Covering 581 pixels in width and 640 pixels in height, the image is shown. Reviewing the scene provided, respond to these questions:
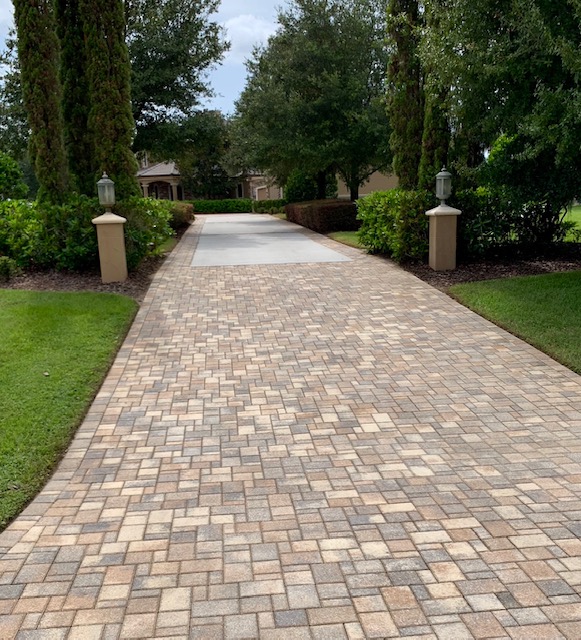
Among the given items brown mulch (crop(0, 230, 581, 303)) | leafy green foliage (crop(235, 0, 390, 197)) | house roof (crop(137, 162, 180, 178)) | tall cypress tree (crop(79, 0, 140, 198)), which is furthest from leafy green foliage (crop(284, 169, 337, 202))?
house roof (crop(137, 162, 180, 178))

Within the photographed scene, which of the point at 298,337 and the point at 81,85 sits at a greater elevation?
the point at 81,85

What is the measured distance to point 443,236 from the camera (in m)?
11.0

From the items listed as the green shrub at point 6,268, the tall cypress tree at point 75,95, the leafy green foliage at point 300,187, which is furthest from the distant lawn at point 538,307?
the leafy green foliage at point 300,187

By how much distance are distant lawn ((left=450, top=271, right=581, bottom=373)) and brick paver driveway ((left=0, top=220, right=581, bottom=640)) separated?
0.29 m

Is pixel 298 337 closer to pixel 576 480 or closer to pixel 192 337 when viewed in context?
pixel 192 337

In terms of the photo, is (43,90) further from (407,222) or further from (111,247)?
(407,222)

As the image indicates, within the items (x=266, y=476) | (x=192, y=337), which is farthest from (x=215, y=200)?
(x=266, y=476)

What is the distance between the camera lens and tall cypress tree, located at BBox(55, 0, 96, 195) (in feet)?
37.6

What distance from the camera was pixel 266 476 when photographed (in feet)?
12.8

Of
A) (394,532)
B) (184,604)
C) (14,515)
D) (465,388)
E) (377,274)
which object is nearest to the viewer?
(184,604)

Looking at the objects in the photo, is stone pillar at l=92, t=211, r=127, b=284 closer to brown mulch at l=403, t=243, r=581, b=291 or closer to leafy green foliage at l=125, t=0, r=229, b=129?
brown mulch at l=403, t=243, r=581, b=291

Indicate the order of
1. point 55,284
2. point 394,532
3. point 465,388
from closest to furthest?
point 394,532 < point 465,388 < point 55,284

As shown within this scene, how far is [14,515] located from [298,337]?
422 centimetres

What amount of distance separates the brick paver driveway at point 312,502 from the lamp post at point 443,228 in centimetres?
444
